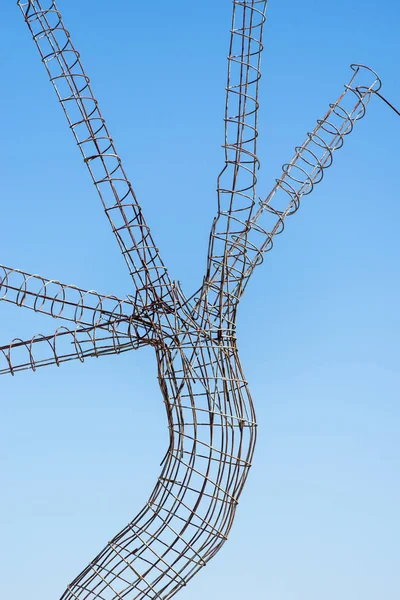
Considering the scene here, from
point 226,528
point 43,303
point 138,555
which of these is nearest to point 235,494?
point 226,528

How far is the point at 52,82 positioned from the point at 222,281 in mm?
1222

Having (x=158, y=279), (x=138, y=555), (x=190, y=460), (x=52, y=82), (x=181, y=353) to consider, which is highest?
(x=52, y=82)

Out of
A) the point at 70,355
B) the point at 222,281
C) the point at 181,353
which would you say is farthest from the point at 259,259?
the point at 70,355

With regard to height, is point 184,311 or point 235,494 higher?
point 184,311

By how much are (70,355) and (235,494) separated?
3.28ft

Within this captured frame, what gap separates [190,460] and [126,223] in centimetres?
113

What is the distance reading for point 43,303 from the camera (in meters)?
5.39

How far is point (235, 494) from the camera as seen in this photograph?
5.29 m

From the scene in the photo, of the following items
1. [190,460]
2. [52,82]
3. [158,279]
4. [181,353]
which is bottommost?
[190,460]

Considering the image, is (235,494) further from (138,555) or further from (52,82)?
(52,82)

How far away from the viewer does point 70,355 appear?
541 centimetres

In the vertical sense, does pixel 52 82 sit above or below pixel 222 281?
above

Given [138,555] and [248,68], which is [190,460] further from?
[248,68]

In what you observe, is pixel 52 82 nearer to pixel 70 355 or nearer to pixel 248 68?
pixel 248 68
